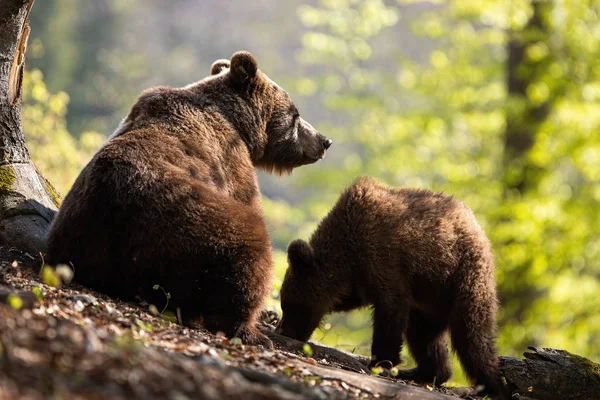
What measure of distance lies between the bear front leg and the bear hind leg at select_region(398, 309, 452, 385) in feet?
1.99

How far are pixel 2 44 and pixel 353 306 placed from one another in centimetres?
455

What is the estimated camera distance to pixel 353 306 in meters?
8.04

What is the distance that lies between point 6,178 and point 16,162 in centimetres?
25

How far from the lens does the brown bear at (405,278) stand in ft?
23.1

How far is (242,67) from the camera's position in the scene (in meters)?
8.02

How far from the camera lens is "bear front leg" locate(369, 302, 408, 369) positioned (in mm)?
7047

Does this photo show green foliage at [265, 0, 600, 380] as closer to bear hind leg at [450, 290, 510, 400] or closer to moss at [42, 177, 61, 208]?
moss at [42, 177, 61, 208]

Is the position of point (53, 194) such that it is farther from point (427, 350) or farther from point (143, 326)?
point (427, 350)

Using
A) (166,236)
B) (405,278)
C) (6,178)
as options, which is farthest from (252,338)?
(6,178)

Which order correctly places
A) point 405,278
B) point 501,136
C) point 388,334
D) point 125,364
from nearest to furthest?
point 125,364, point 388,334, point 405,278, point 501,136

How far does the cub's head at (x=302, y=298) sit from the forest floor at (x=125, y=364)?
233 centimetres

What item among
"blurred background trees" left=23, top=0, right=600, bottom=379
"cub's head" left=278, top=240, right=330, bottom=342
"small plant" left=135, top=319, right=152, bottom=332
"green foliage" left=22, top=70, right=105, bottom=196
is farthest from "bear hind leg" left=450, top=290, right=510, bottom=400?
"green foliage" left=22, top=70, right=105, bottom=196

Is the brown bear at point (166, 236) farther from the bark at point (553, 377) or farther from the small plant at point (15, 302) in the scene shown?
the bark at point (553, 377)

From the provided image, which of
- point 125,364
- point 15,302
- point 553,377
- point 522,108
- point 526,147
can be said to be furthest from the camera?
point 526,147
